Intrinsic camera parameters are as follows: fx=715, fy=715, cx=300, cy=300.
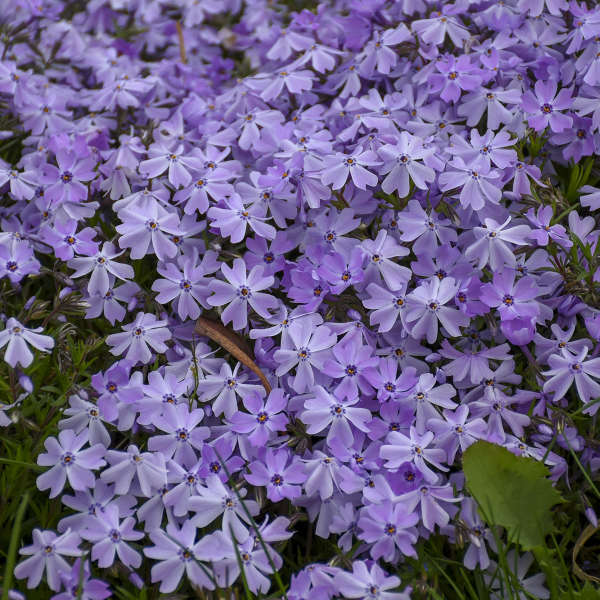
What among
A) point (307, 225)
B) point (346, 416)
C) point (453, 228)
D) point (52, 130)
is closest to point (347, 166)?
point (307, 225)

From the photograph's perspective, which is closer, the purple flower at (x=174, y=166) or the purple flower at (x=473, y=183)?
the purple flower at (x=473, y=183)

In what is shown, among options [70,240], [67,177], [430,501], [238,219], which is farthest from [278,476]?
[67,177]

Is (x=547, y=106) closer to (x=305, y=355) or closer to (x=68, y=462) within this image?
(x=305, y=355)

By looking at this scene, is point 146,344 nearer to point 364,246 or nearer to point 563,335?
point 364,246

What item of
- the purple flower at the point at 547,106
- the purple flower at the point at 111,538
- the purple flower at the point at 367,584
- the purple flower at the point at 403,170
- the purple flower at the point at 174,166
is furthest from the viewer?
the purple flower at the point at 174,166

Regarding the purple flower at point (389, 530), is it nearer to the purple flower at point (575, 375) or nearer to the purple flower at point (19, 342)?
the purple flower at point (575, 375)

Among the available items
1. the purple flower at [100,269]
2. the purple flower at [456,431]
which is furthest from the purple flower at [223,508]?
the purple flower at [100,269]
